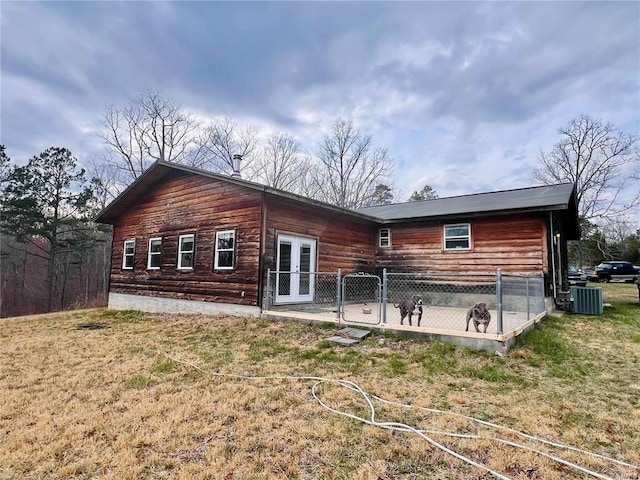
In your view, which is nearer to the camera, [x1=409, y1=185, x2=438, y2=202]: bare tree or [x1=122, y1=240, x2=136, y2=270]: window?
[x1=122, y1=240, x2=136, y2=270]: window

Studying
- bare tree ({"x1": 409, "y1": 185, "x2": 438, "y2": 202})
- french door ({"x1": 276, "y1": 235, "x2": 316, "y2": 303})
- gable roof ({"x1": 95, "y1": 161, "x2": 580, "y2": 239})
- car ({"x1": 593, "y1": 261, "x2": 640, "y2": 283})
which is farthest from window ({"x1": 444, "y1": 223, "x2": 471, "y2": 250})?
bare tree ({"x1": 409, "y1": 185, "x2": 438, "y2": 202})

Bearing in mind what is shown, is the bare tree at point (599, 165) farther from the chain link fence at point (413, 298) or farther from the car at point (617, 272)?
the chain link fence at point (413, 298)

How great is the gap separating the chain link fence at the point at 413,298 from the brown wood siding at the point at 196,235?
1159mm

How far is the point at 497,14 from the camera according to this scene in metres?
9.96

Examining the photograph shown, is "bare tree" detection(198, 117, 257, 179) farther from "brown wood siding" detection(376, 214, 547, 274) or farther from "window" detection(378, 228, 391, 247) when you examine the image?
"brown wood siding" detection(376, 214, 547, 274)

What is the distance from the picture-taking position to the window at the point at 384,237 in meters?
13.0

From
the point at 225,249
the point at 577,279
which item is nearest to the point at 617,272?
the point at 577,279

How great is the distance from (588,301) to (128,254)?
51.9ft

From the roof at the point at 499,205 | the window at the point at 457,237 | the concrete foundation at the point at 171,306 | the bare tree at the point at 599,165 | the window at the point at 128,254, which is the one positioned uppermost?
the bare tree at the point at 599,165

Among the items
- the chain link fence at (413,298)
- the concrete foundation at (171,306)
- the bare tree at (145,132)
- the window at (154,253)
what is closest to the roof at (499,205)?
the chain link fence at (413,298)

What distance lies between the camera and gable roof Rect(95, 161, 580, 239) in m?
9.38

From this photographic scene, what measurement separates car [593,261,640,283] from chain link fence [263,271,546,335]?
20.3 metres

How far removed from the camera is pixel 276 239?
9242 millimetres

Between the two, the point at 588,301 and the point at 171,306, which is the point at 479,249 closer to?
the point at 588,301
